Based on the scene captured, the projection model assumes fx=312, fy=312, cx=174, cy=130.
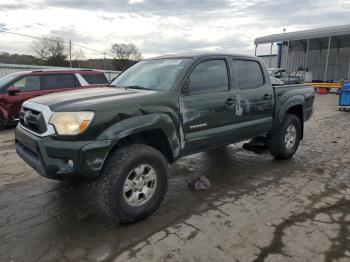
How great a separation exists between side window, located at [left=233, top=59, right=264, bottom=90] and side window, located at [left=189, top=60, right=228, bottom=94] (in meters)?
0.29

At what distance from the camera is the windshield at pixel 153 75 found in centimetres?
389

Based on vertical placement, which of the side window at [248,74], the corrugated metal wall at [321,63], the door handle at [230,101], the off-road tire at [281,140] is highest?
the corrugated metal wall at [321,63]

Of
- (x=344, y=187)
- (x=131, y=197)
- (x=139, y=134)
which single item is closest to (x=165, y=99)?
(x=139, y=134)

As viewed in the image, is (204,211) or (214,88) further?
(214,88)

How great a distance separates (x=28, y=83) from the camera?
9.01 metres

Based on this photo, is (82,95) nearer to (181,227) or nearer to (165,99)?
(165,99)

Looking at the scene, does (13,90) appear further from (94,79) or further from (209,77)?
(209,77)

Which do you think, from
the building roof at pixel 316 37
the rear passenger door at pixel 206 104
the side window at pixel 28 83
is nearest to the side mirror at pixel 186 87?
the rear passenger door at pixel 206 104

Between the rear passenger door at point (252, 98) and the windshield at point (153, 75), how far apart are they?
989 mm

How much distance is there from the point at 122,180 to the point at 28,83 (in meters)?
7.21

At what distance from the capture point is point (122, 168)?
10.2 ft

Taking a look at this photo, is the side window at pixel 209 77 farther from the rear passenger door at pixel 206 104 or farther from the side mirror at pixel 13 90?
the side mirror at pixel 13 90

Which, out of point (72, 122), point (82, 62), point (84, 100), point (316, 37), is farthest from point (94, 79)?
point (82, 62)

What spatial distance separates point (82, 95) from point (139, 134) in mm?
802
